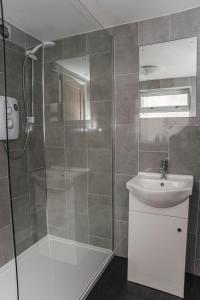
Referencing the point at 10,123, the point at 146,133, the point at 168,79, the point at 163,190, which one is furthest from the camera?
the point at 146,133

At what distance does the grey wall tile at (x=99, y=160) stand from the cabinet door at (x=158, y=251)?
541 mm

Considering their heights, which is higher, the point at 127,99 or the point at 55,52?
the point at 55,52

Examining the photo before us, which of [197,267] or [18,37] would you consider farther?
[197,267]

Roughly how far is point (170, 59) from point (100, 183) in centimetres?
130

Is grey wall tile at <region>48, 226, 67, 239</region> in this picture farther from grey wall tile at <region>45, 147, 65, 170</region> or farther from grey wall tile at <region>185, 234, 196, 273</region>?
grey wall tile at <region>185, 234, 196, 273</region>

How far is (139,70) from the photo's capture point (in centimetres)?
197

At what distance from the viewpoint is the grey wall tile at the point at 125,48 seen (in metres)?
1.97

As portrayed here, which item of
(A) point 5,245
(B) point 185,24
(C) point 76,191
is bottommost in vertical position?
(A) point 5,245

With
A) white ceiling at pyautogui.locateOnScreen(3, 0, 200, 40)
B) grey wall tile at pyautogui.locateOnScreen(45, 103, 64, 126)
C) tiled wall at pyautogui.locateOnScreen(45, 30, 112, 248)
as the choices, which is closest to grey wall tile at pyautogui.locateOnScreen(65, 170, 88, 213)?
tiled wall at pyautogui.locateOnScreen(45, 30, 112, 248)

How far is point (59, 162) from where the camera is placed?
6.28 ft

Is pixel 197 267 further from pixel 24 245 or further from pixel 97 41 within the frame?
pixel 97 41

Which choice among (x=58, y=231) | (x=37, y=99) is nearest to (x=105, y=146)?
(x=37, y=99)

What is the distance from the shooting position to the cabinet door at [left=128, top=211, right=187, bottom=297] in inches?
65.3

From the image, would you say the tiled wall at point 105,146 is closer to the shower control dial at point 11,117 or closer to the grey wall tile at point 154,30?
the grey wall tile at point 154,30
